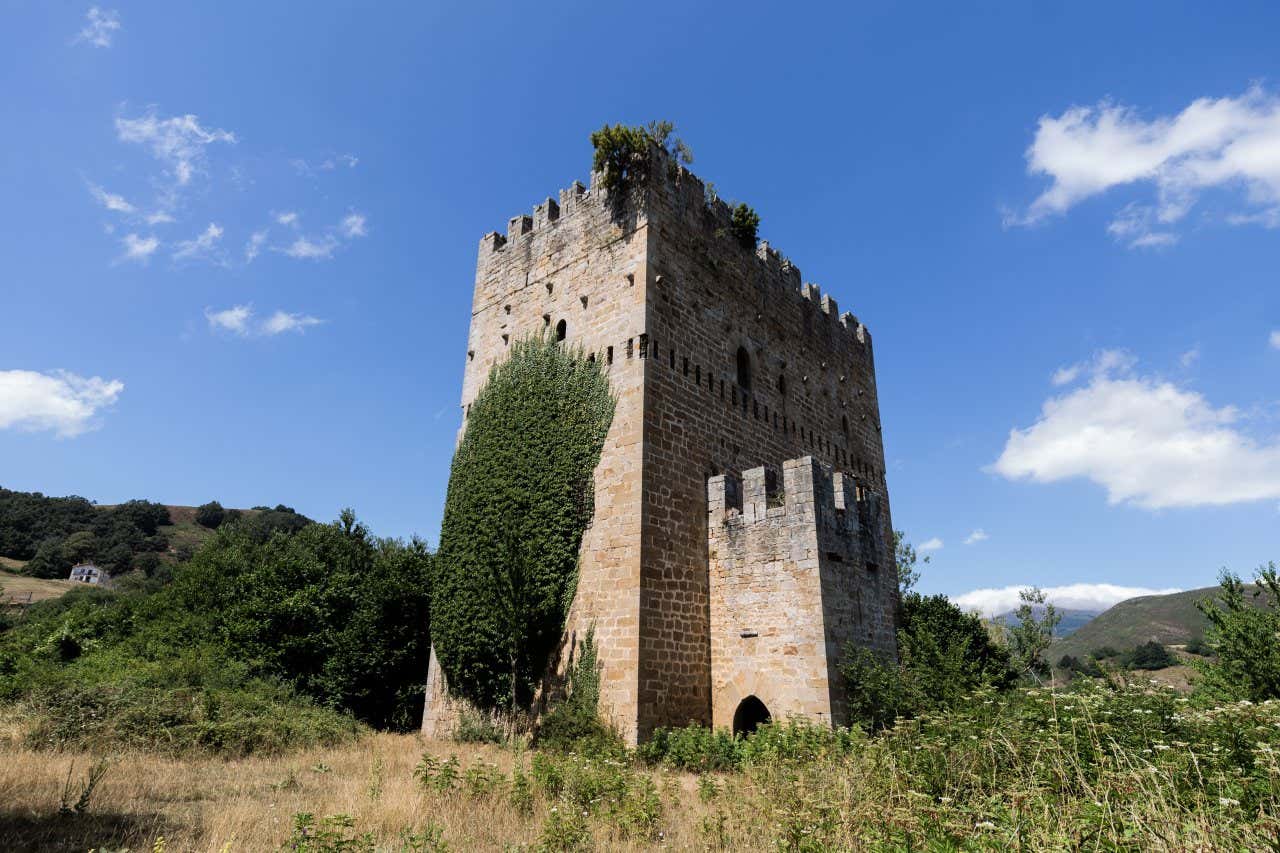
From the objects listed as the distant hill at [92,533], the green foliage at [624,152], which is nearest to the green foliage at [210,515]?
the distant hill at [92,533]

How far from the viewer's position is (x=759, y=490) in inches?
503

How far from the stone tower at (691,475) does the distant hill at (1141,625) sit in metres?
73.4

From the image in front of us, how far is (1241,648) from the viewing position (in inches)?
511

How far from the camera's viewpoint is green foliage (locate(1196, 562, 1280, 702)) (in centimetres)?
1230

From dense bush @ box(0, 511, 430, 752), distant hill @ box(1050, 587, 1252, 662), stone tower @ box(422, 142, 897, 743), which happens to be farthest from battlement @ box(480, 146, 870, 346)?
distant hill @ box(1050, 587, 1252, 662)

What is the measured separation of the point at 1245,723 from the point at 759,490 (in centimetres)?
769

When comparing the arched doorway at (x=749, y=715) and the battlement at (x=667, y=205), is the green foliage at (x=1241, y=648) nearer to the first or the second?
the arched doorway at (x=749, y=715)

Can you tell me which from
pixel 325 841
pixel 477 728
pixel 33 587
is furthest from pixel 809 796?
pixel 33 587

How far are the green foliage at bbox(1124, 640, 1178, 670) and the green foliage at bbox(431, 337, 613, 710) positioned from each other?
205 ft

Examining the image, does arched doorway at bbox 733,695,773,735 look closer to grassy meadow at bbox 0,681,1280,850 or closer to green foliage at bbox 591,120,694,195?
grassy meadow at bbox 0,681,1280,850

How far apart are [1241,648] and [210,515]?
101073mm


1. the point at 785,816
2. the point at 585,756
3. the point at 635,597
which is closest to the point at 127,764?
the point at 585,756

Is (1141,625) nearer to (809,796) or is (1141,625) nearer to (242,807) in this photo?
(809,796)

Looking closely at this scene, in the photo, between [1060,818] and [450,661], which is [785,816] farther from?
[450,661]
